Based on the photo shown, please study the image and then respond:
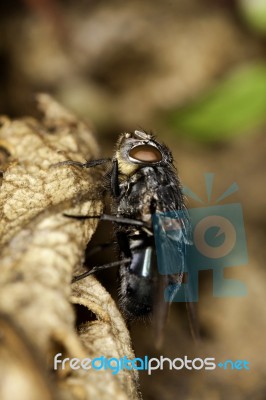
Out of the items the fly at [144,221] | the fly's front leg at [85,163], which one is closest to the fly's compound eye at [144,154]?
the fly at [144,221]

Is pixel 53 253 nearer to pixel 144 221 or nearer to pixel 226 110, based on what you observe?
pixel 144 221

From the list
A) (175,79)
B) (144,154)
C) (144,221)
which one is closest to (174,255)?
(144,221)

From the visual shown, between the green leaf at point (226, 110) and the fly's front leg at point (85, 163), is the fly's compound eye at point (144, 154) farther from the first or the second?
the green leaf at point (226, 110)

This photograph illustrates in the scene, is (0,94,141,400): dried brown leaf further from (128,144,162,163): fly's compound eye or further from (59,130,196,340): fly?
(128,144,162,163): fly's compound eye

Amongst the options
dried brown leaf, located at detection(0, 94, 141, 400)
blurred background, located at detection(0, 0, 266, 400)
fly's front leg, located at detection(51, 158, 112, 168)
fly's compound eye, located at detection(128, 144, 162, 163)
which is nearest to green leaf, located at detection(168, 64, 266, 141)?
blurred background, located at detection(0, 0, 266, 400)

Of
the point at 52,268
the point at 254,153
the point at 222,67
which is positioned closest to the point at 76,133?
the point at 52,268
